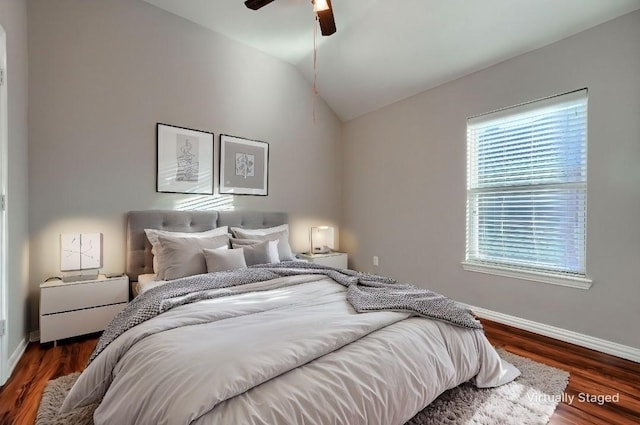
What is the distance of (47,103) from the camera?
2.60 m

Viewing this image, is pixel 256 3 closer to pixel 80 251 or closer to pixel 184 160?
pixel 184 160

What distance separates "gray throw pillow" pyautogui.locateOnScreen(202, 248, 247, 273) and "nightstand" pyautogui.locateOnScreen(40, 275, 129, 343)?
82 cm

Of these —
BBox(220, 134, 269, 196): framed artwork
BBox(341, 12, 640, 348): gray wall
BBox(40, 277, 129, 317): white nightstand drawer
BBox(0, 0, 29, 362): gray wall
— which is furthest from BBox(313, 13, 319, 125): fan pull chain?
BBox(40, 277, 129, 317): white nightstand drawer

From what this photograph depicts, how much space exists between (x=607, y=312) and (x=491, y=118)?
1.96 m

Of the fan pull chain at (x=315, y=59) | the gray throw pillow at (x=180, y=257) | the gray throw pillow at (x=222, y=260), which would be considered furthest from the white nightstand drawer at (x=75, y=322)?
the fan pull chain at (x=315, y=59)

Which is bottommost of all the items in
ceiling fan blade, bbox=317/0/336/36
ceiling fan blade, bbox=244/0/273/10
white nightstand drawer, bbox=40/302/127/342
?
white nightstand drawer, bbox=40/302/127/342

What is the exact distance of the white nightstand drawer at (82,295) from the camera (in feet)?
7.87

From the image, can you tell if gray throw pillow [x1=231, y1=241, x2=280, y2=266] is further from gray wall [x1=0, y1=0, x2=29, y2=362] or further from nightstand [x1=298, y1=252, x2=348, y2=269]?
gray wall [x1=0, y1=0, x2=29, y2=362]

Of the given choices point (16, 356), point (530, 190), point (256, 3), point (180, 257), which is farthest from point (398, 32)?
point (16, 356)

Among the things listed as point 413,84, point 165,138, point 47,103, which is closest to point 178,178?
point 165,138

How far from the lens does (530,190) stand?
9.33 feet

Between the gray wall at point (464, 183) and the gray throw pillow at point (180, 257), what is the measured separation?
8.05 ft

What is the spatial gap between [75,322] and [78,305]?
0.14 m

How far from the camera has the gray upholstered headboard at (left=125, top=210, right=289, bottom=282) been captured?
2.90 metres
